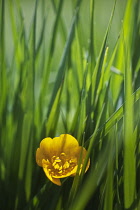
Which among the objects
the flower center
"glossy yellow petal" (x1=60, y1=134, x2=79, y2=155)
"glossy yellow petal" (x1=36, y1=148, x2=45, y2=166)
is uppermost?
"glossy yellow petal" (x1=60, y1=134, x2=79, y2=155)

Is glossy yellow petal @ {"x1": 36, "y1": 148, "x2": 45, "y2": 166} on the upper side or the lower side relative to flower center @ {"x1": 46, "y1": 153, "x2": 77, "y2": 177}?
upper

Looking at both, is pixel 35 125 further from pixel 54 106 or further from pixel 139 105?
pixel 139 105

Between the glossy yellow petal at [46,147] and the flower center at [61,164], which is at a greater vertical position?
the glossy yellow petal at [46,147]

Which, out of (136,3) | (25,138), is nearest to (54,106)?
(25,138)

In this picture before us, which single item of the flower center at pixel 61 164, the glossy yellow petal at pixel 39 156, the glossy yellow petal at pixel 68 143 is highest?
the glossy yellow petal at pixel 68 143
